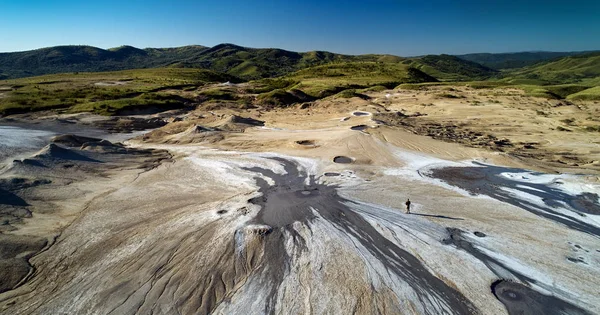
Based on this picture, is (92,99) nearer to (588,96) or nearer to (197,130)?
(197,130)

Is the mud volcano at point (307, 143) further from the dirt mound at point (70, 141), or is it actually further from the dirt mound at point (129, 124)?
the dirt mound at point (129, 124)

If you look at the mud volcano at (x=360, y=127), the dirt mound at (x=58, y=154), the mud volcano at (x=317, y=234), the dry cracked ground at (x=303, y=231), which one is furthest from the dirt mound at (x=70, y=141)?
the mud volcano at (x=360, y=127)

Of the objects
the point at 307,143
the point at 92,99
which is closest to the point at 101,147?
the point at 307,143

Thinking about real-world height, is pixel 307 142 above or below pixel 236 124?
below

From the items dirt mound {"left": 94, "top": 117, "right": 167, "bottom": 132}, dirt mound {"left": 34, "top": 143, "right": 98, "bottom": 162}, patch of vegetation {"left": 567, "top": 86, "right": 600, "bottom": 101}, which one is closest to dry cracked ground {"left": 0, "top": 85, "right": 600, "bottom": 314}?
dirt mound {"left": 34, "top": 143, "right": 98, "bottom": 162}

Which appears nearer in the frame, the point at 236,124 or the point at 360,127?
the point at 360,127

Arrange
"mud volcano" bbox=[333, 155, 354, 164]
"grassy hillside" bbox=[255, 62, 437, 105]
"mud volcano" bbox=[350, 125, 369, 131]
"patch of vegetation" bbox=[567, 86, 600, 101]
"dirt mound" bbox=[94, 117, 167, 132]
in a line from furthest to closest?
"grassy hillside" bbox=[255, 62, 437, 105], "patch of vegetation" bbox=[567, 86, 600, 101], "dirt mound" bbox=[94, 117, 167, 132], "mud volcano" bbox=[350, 125, 369, 131], "mud volcano" bbox=[333, 155, 354, 164]

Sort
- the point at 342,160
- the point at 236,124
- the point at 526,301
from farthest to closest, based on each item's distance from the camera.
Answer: the point at 236,124 → the point at 342,160 → the point at 526,301

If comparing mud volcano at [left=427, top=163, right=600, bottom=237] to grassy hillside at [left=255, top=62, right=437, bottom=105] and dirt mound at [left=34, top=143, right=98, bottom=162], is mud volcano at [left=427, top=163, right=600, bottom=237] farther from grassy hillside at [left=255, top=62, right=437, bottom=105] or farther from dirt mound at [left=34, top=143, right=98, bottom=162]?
grassy hillside at [left=255, top=62, right=437, bottom=105]

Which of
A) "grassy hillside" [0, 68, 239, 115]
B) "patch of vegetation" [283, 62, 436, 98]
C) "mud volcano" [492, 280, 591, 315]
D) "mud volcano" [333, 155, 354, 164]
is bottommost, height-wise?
"mud volcano" [492, 280, 591, 315]

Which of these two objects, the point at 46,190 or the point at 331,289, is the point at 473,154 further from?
the point at 46,190
